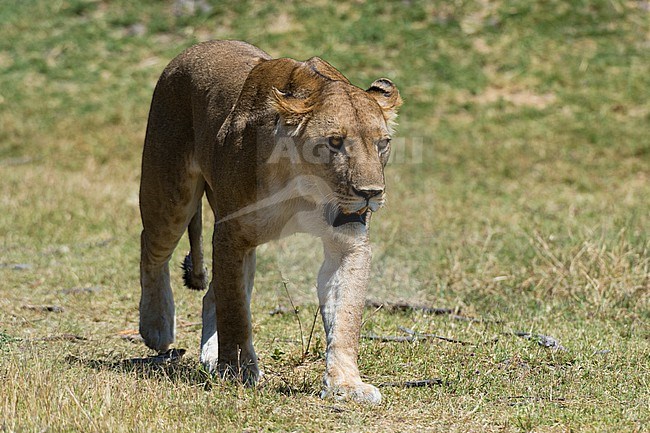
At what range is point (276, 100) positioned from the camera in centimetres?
444

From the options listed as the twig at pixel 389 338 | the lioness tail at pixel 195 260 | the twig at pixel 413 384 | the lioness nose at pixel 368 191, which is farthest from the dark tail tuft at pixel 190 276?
the lioness nose at pixel 368 191

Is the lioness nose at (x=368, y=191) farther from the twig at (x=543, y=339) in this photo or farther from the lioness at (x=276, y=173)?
the twig at (x=543, y=339)

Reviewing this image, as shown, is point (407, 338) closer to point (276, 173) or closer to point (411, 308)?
point (411, 308)

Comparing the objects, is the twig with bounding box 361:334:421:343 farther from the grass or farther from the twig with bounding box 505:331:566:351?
the twig with bounding box 505:331:566:351

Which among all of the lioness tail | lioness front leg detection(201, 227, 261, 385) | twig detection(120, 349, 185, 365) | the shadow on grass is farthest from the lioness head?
the lioness tail

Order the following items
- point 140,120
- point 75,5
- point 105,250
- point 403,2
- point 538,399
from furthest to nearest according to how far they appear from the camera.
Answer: point 75,5, point 403,2, point 140,120, point 105,250, point 538,399

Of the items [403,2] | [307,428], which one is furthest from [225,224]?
[403,2]

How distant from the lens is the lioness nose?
415 centimetres

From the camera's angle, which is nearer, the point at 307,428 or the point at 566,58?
the point at 307,428

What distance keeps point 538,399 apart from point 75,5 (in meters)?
16.0

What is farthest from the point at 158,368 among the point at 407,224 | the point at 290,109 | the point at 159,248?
the point at 407,224

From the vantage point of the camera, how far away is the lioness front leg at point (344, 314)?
4.26 meters

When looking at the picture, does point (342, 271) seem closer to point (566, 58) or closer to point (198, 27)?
point (566, 58)

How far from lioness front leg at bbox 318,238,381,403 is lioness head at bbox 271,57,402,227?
186 mm
